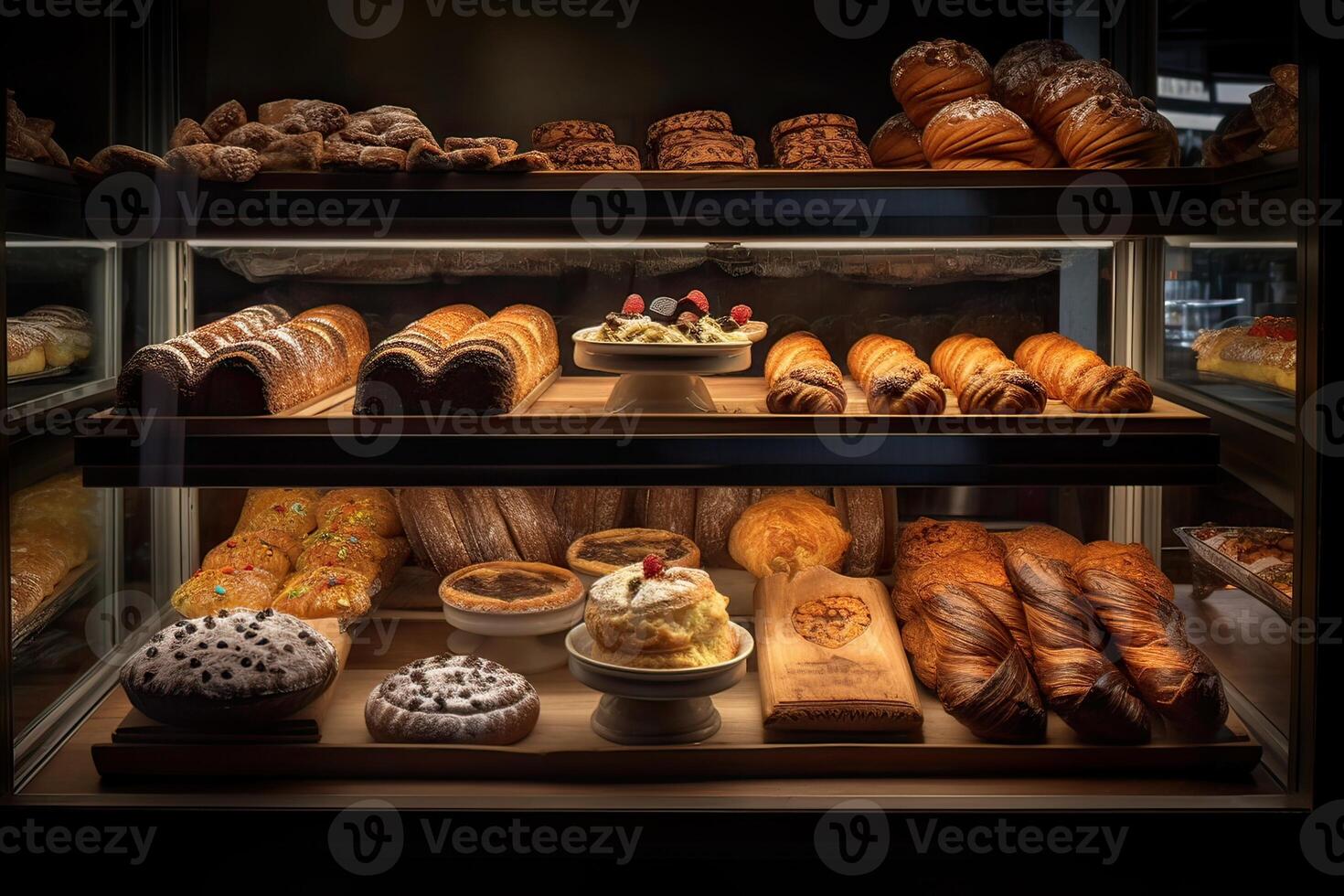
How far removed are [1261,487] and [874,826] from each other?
115 cm

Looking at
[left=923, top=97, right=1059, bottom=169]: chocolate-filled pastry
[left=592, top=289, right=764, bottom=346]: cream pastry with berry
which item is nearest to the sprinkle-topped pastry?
[left=592, top=289, right=764, bottom=346]: cream pastry with berry

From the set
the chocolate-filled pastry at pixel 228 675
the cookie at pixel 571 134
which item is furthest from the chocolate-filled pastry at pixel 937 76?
the chocolate-filled pastry at pixel 228 675

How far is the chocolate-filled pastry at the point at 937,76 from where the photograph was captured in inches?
107

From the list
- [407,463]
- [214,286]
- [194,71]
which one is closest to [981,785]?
[407,463]

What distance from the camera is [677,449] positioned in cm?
243

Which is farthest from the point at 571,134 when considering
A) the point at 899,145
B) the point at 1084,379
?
the point at 1084,379

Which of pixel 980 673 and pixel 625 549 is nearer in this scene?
pixel 980 673

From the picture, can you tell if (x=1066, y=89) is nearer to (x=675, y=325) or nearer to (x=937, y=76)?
(x=937, y=76)

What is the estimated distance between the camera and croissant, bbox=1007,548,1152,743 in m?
2.39

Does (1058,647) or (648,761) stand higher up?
(1058,647)

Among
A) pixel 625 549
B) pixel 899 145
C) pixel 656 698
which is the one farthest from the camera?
pixel 625 549

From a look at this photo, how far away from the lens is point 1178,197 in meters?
2.42

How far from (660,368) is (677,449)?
24 cm

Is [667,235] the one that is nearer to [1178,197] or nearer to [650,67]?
[650,67]
